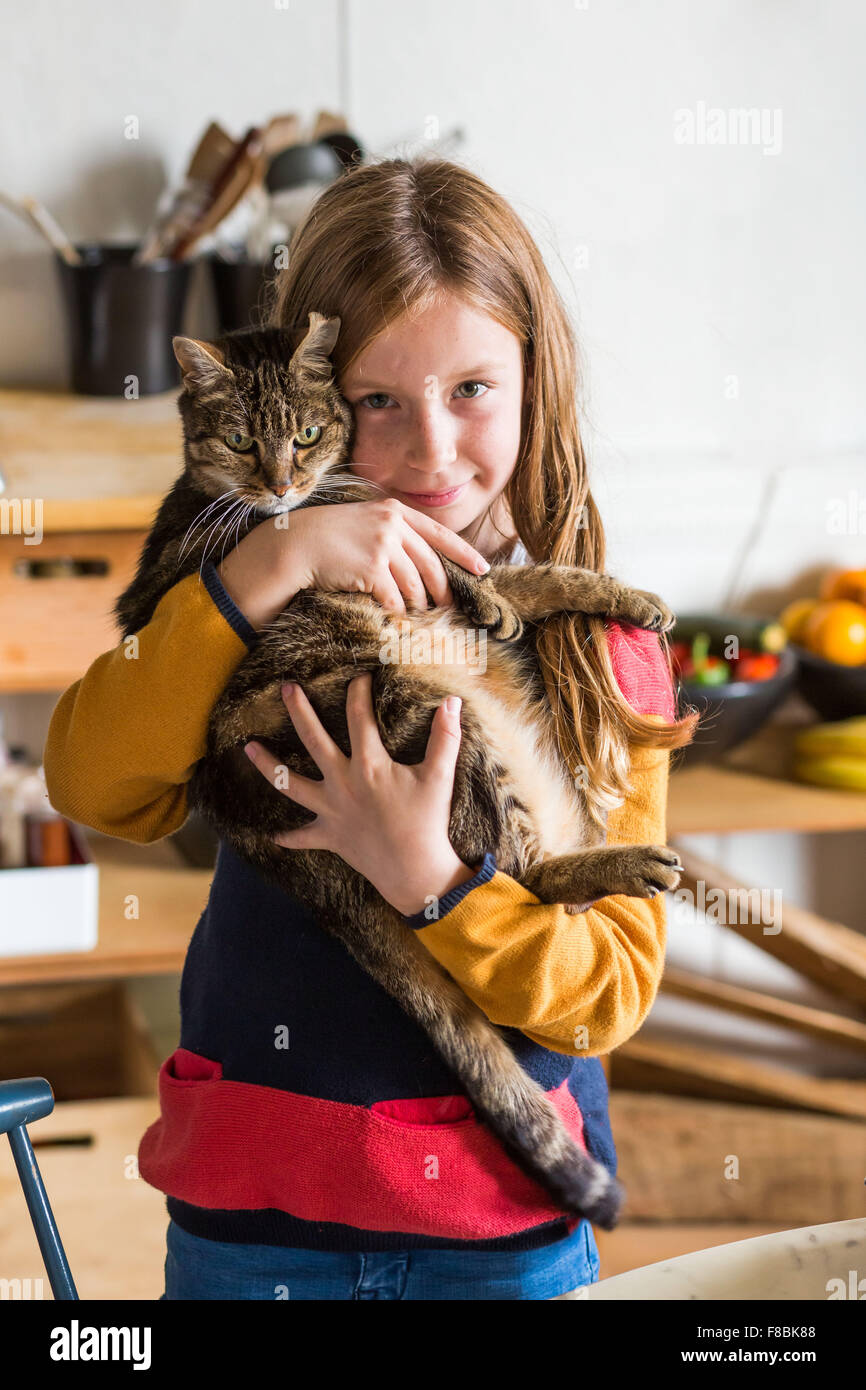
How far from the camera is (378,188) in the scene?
3.61 feet

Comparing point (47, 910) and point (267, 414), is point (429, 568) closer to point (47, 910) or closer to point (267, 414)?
point (267, 414)

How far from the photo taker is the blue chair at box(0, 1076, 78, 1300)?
86 centimetres

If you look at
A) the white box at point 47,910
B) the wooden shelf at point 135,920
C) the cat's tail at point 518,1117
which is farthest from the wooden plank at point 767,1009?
the cat's tail at point 518,1117

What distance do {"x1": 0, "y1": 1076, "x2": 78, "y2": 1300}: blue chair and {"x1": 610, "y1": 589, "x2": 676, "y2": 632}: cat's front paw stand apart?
0.60 m

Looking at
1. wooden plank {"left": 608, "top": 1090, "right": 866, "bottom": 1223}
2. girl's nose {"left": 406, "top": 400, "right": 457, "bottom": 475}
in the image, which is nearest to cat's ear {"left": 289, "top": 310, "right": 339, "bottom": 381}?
girl's nose {"left": 406, "top": 400, "right": 457, "bottom": 475}

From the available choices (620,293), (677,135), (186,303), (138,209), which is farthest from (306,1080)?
(677,135)

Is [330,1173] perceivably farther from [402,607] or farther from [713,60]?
[713,60]

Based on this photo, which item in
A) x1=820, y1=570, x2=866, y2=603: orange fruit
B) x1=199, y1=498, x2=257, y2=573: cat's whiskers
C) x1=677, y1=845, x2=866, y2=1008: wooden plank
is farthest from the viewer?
x1=820, y1=570, x2=866, y2=603: orange fruit

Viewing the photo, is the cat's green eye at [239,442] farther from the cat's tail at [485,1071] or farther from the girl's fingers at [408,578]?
the cat's tail at [485,1071]

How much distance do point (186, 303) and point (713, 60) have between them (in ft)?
3.64

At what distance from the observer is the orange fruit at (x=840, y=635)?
87.1 inches

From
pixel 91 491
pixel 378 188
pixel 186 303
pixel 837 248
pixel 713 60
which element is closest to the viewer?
pixel 378 188

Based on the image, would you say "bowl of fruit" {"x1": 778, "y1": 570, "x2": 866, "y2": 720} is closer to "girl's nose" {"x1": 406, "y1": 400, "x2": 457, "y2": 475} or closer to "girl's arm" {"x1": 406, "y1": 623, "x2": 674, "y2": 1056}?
"girl's arm" {"x1": 406, "y1": 623, "x2": 674, "y2": 1056}

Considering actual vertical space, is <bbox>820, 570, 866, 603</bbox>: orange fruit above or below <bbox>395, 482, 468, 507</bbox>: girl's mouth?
below
